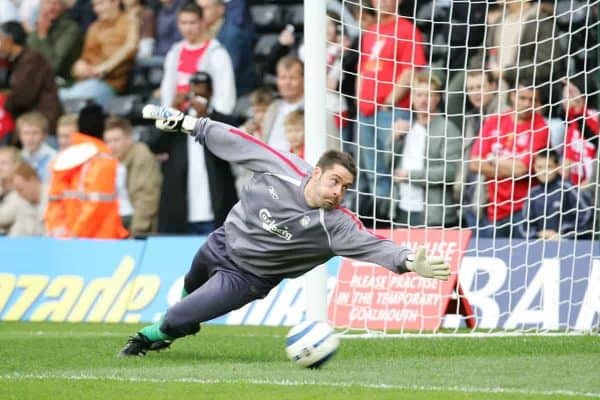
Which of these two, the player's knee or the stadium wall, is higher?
the player's knee

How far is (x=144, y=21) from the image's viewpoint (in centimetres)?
1928

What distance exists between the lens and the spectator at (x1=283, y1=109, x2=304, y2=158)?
15.5 meters

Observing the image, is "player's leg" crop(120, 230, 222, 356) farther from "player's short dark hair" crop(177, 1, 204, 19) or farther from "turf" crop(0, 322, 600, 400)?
"player's short dark hair" crop(177, 1, 204, 19)

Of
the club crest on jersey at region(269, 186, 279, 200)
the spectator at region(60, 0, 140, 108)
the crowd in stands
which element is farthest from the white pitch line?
the spectator at region(60, 0, 140, 108)

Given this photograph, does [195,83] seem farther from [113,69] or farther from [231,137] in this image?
[231,137]

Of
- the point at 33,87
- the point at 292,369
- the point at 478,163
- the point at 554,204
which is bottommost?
the point at 554,204

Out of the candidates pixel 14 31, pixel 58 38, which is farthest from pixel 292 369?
pixel 58 38

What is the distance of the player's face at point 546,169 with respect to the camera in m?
13.6

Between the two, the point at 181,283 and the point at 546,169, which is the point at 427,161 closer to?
the point at 546,169

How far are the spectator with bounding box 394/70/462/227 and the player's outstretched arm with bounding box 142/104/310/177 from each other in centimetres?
356

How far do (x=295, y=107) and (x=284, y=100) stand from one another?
0.63ft

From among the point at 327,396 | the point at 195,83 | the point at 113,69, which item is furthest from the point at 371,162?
the point at 327,396

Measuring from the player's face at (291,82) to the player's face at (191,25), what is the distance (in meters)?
1.31

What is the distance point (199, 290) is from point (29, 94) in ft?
32.1
